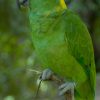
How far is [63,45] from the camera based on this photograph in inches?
77.9

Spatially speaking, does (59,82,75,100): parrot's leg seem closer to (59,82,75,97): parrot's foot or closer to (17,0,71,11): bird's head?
(59,82,75,97): parrot's foot

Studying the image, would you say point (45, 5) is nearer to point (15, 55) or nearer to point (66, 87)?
point (66, 87)

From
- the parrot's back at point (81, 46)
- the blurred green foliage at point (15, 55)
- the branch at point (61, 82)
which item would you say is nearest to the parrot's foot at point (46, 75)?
the branch at point (61, 82)

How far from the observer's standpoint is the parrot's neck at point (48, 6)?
6.49 ft

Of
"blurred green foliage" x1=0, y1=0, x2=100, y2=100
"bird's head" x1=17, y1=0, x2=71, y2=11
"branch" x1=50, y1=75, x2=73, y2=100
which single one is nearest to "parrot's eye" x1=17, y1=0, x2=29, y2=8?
"bird's head" x1=17, y1=0, x2=71, y2=11

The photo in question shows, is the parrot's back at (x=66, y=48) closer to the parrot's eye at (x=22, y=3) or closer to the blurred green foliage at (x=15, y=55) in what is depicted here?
the parrot's eye at (x=22, y=3)

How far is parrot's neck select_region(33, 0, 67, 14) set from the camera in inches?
77.9

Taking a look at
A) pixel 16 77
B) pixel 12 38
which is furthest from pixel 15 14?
pixel 16 77

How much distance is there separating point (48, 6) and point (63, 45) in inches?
7.1

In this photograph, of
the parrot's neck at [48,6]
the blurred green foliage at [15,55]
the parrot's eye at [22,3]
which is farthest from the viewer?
the blurred green foliage at [15,55]

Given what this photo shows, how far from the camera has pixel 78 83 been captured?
198cm

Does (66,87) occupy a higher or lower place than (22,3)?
lower

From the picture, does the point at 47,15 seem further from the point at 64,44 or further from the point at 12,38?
the point at 12,38

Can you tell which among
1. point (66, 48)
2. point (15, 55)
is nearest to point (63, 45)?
point (66, 48)
